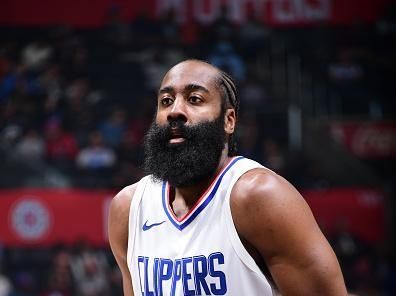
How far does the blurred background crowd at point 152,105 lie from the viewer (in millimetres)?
8180

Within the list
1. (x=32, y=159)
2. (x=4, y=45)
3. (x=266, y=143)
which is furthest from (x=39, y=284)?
(x=4, y=45)

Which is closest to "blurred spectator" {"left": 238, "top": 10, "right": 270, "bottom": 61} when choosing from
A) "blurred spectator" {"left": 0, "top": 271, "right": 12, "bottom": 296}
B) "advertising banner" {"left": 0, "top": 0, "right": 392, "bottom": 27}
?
"advertising banner" {"left": 0, "top": 0, "right": 392, "bottom": 27}

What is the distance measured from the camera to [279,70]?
10641mm

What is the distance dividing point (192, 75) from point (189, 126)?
0.64 feet

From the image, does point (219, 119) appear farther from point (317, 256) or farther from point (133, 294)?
point (133, 294)

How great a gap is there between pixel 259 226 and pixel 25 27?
31.7 ft

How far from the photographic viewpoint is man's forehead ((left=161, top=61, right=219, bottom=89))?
2.50m

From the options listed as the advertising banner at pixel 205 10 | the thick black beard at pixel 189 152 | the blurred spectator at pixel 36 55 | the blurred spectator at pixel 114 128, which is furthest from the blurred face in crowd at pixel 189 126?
the advertising banner at pixel 205 10

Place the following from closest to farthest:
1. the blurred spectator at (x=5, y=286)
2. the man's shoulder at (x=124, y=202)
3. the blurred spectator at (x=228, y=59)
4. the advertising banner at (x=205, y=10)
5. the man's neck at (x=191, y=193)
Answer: the man's neck at (x=191, y=193), the man's shoulder at (x=124, y=202), the blurred spectator at (x=5, y=286), the blurred spectator at (x=228, y=59), the advertising banner at (x=205, y=10)

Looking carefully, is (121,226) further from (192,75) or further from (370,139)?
(370,139)

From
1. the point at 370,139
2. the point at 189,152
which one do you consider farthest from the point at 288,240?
the point at 370,139

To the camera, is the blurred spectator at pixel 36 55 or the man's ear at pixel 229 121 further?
the blurred spectator at pixel 36 55

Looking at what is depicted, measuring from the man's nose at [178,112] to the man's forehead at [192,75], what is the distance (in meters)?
0.07

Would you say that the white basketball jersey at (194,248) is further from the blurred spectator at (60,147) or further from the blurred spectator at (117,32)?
the blurred spectator at (117,32)
